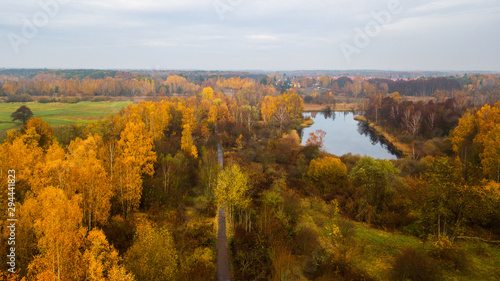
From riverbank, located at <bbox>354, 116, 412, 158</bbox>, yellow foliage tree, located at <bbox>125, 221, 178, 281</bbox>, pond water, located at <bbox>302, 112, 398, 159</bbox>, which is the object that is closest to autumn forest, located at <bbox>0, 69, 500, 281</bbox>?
yellow foliage tree, located at <bbox>125, 221, 178, 281</bbox>

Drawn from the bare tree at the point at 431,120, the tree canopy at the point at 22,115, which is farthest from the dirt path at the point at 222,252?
the bare tree at the point at 431,120

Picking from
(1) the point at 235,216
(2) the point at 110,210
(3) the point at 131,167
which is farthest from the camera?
(3) the point at 131,167

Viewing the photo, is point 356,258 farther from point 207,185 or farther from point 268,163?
point 268,163

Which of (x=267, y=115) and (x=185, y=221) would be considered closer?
(x=185, y=221)

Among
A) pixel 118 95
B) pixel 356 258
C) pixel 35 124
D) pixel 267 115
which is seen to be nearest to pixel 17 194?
pixel 35 124

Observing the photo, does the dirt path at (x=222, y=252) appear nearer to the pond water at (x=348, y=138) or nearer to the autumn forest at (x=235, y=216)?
the autumn forest at (x=235, y=216)

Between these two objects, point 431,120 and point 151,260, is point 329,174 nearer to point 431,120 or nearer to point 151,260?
point 151,260

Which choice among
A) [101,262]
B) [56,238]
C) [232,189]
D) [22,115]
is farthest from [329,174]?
[22,115]
